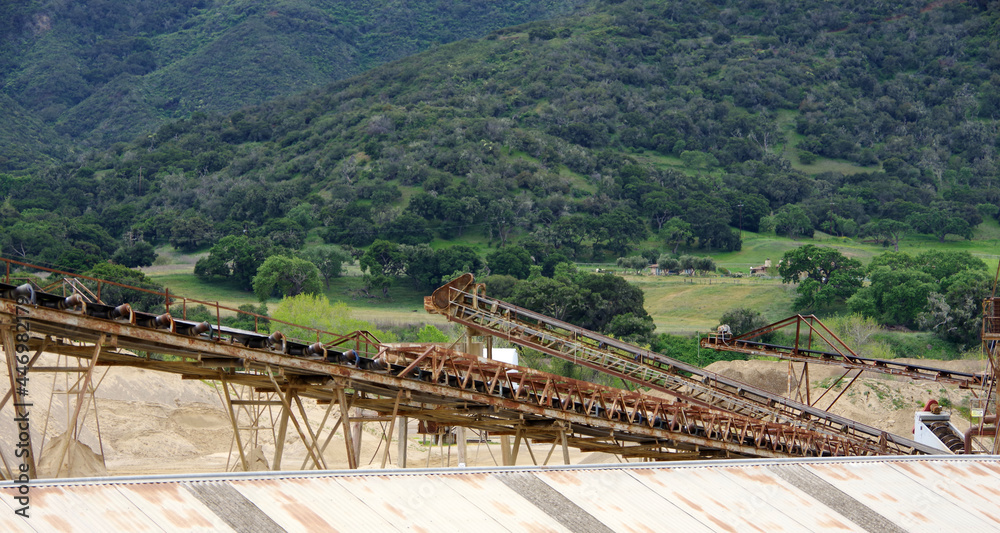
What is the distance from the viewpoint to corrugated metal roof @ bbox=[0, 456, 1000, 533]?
609 inches

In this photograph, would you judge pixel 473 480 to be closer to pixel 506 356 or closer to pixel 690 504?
pixel 690 504

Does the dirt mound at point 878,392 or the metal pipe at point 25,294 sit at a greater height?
the metal pipe at point 25,294

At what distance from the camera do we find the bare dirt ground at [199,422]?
44.2 meters

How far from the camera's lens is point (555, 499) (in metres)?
18.4

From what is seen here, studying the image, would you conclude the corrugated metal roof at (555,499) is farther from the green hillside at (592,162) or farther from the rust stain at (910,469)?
the green hillside at (592,162)

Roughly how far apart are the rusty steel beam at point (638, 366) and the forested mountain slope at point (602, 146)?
7394 centimetres

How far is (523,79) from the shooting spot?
167 metres

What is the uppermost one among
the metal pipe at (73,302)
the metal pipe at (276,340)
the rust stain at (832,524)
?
the metal pipe at (73,302)

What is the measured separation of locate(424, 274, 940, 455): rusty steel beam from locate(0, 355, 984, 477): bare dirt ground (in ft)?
27.4

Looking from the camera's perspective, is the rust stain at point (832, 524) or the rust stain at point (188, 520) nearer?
the rust stain at point (188, 520)

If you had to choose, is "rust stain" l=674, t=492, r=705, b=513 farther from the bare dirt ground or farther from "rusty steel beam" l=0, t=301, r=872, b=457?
the bare dirt ground

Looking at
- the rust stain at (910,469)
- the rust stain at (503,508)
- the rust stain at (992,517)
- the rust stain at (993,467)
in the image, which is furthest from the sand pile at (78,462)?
the rust stain at (993,467)

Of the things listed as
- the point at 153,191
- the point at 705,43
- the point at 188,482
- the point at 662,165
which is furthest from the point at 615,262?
the point at 188,482

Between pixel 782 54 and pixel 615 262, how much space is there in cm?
7876
